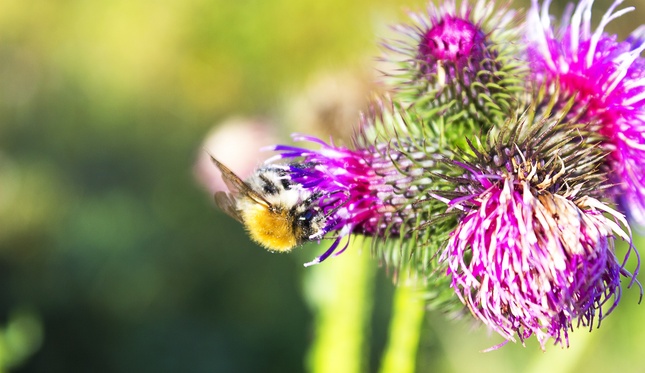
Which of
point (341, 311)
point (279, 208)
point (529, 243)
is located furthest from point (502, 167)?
point (341, 311)

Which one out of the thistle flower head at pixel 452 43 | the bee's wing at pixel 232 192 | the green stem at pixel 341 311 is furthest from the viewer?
the green stem at pixel 341 311

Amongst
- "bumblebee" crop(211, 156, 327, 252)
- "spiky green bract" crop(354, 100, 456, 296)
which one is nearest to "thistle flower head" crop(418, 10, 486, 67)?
"spiky green bract" crop(354, 100, 456, 296)

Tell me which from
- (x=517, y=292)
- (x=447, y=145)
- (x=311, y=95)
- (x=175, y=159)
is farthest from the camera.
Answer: (x=175, y=159)

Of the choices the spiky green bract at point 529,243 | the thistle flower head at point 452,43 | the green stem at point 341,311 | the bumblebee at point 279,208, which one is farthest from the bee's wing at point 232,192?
the green stem at point 341,311

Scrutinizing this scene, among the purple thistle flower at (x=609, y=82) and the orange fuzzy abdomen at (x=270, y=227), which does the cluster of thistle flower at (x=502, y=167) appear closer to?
the purple thistle flower at (x=609, y=82)

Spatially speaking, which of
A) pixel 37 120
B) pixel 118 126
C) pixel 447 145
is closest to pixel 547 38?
pixel 447 145

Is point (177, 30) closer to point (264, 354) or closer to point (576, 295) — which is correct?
point (264, 354)

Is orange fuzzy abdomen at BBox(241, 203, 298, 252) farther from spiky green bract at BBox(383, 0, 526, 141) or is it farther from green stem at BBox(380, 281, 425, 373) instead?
spiky green bract at BBox(383, 0, 526, 141)
